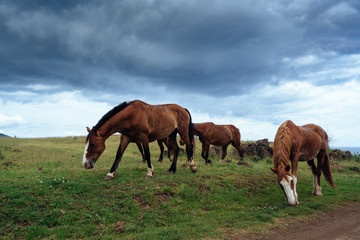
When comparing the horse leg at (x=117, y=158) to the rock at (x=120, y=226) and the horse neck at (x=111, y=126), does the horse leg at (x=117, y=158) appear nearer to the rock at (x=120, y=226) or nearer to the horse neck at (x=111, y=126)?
the horse neck at (x=111, y=126)

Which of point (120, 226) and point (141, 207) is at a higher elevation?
point (141, 207)

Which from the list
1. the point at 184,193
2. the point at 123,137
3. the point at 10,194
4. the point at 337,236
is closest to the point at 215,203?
the point at 184,193

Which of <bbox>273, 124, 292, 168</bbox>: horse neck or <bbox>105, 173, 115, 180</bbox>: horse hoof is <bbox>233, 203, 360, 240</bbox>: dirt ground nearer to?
<bbox>273, 124, 292, 168</bbox>: horse neck

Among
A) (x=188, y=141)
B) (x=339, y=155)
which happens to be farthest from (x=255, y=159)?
(x=188, y=141)

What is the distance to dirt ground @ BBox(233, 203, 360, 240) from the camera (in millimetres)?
5715

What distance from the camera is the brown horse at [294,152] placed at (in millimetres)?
7575

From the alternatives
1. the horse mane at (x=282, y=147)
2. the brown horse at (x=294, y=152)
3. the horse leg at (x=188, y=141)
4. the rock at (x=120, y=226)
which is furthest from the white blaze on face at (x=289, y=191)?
the rock at (x=120, y=226)

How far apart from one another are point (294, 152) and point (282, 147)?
91 centimetres

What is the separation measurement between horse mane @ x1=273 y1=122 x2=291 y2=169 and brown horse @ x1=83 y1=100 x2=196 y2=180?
374 centimetres

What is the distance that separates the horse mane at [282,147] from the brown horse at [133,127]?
3735 mm

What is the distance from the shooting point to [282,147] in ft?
26.8

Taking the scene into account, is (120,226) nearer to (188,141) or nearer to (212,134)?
(188,141)

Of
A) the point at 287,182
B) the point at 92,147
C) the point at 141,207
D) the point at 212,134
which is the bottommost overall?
the point at 141,207

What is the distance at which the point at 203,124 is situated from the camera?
56.1 ft
